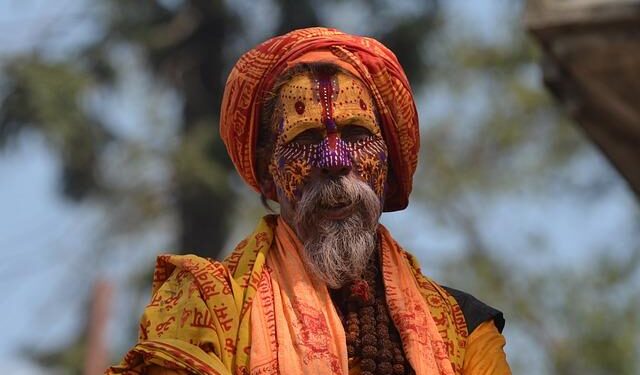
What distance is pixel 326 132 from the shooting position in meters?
5.91

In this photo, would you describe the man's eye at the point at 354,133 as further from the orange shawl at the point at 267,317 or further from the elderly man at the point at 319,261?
the orange shawl at the point at 267,317

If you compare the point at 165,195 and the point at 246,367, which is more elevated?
the point at 165,195

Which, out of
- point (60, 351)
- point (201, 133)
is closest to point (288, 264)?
point (201, 133)

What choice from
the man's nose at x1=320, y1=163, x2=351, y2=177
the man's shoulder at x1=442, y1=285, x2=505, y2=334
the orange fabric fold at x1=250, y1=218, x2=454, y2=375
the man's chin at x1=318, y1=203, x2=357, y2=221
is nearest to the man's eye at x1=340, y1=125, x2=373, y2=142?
Answer: the man's nose at x1=320, y1=163, x2=351, y2=177

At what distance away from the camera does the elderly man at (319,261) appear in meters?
5.61

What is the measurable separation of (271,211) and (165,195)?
1657 cm

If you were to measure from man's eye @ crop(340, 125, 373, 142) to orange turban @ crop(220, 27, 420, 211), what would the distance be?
9 cm

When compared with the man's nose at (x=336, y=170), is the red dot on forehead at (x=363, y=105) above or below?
above

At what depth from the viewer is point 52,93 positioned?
71.2 feet

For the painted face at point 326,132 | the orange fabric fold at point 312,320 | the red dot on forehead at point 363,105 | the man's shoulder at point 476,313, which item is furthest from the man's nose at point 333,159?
the man's shoulder at point 476,313

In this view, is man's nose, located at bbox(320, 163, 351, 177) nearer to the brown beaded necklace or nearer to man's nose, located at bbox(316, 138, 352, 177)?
man's nose, located at bbox(316, 138, 352, 177)

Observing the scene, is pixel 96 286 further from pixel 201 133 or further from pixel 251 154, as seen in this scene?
pixel 251 154

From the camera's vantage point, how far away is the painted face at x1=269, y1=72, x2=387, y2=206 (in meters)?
5.89

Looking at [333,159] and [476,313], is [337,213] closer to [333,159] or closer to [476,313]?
[333,159]
